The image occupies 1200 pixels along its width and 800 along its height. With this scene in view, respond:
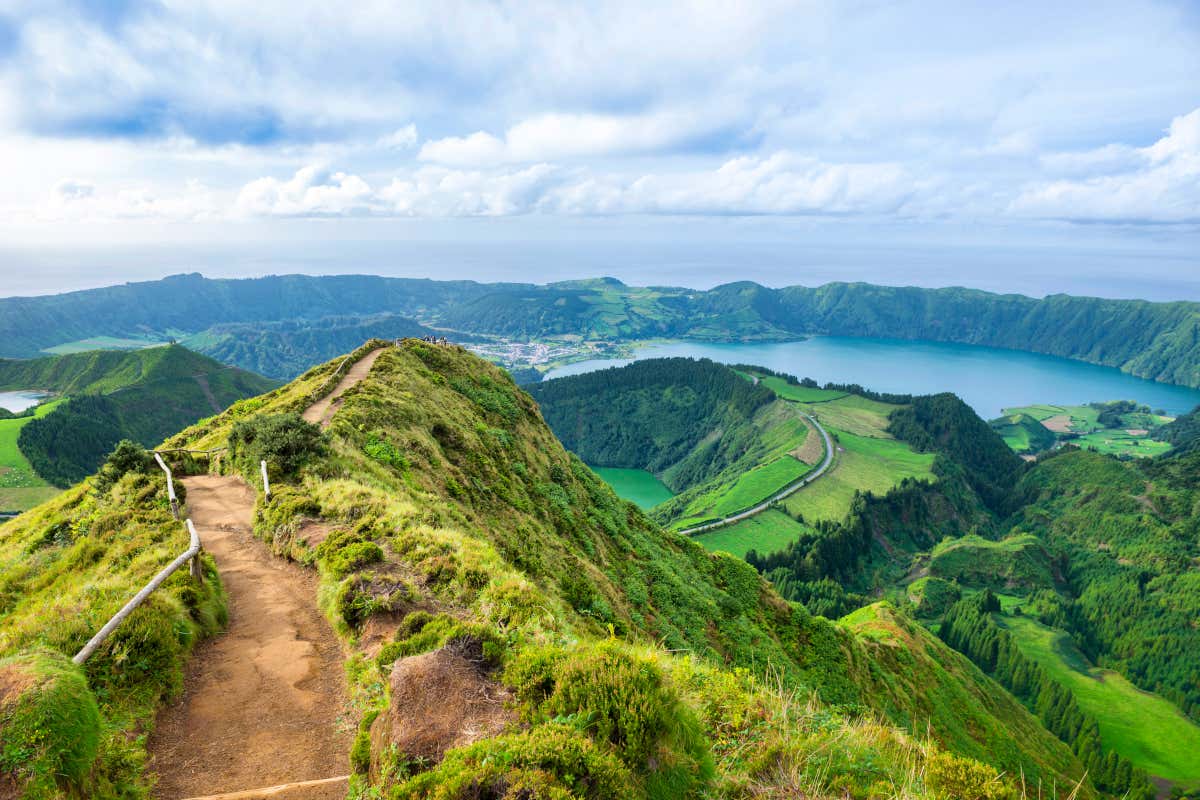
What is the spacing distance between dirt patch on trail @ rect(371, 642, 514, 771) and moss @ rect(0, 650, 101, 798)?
128 inches

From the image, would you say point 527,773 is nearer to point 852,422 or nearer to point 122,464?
point 122,464

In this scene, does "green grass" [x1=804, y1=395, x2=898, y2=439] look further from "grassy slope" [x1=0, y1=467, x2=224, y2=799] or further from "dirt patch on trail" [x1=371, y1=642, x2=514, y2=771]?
"dirt patch on trail" [x1=371, y1=642, x2=514, y2=771]

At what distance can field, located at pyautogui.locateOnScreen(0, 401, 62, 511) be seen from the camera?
333ft

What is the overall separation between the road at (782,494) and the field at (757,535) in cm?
140

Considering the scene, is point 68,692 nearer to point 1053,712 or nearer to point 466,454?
point 466,454

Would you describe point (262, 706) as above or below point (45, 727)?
below

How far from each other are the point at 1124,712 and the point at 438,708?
126695mm

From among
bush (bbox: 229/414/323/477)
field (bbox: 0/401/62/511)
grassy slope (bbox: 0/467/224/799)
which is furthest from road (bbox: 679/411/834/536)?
field (bbox: 0/401/62/511)

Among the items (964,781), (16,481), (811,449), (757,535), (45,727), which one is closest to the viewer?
(45,727)

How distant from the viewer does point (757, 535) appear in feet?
386

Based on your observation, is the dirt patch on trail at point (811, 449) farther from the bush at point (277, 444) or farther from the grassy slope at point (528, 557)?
the bush at point (277, 444)

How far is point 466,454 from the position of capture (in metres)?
28.9

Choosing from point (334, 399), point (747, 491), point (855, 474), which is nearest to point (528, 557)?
point (334, 399)

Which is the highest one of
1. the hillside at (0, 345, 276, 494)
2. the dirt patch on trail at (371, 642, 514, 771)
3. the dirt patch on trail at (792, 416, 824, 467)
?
the dirt patch on trail at (371, 642, 514, 771)
